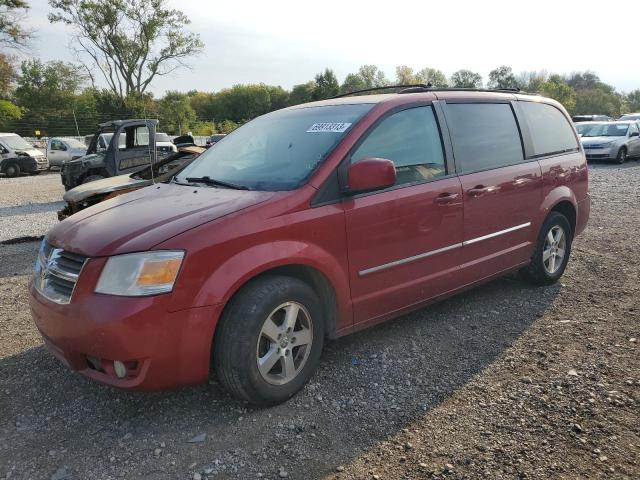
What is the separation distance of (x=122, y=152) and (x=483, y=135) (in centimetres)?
792

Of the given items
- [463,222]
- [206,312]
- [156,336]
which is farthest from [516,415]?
[156,336]

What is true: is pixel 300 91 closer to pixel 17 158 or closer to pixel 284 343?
pixel 17 158

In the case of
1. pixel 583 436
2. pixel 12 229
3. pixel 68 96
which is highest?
pixel 68 96

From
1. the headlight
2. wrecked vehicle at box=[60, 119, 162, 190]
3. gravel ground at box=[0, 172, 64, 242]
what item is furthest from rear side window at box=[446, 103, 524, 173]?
wrecked vehicle at box=[60, 119, 162, 190]

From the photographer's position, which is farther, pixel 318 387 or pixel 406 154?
pixel 406 154

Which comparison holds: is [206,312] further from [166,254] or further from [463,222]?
[463,222]

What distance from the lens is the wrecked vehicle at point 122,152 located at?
32.8ft

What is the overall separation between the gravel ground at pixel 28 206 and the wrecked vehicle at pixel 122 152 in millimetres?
1177

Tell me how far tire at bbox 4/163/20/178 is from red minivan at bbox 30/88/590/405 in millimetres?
21190

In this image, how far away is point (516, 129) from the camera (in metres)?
4.53

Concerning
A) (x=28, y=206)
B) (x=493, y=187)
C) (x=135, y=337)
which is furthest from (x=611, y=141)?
(x=135, y=337)

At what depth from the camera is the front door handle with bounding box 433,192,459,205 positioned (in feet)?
12.1

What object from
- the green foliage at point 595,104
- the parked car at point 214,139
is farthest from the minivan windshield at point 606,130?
the green foliage at point 595,104

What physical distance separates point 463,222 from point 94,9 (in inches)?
1868
